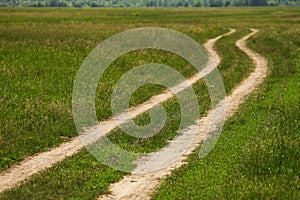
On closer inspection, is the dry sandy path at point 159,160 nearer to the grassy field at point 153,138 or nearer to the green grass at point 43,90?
the grassy field at point 153,138

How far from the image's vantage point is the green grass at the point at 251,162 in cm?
1150

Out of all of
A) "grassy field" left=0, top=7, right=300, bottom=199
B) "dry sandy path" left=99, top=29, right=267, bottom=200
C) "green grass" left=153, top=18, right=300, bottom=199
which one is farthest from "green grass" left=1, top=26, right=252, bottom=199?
"green grass" left=153, top=18, right=300, bottom=199

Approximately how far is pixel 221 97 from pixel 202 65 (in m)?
10.2

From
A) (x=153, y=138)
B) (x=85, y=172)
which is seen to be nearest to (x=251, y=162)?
(x=153, y=138)

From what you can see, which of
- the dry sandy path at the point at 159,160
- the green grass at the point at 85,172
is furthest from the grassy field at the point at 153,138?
the dry sandy path at the point at 159,160

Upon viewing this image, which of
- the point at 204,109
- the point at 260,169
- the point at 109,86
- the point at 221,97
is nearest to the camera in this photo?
the point at 260,169

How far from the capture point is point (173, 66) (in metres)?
31.5

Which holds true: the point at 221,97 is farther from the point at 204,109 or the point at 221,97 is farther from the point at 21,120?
the point at 21,120

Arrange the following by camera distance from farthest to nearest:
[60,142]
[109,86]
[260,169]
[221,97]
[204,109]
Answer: [109,86] → [221,97] → [204,109] → [60,142] → [260,169]

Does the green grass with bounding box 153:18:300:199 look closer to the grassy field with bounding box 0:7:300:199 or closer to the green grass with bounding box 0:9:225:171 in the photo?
the grassy field with bounding box 0:7:300:199

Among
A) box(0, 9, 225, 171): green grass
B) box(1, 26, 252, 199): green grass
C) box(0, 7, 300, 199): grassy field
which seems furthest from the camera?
box(0, 9, 225, 171): green grass

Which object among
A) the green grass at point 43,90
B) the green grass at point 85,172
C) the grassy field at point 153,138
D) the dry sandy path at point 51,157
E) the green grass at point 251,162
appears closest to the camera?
the green grass at point 251,162

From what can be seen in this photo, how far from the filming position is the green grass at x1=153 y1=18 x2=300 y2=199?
1150cm

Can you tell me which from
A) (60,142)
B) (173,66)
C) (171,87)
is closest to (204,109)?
(171,87)
